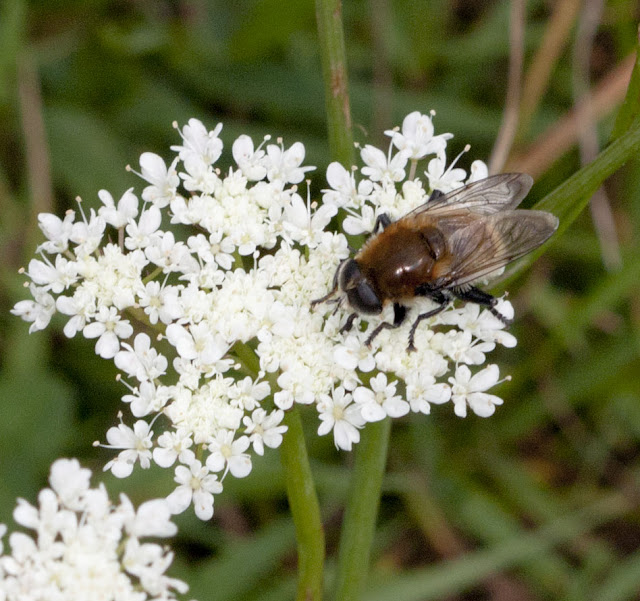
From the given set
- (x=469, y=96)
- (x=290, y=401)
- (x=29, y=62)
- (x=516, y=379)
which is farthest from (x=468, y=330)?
(x=29, y=62)

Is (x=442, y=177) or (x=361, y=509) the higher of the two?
(x=442, y=177)

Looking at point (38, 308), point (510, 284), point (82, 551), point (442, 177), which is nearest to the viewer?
point (82, 551)

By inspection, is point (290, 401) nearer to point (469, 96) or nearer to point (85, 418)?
point (85, 418)

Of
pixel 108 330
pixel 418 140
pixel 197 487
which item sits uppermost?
pixel 418 140

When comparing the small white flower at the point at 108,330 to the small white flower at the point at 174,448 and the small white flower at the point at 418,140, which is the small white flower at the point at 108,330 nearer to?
the small white flower at the point at 174,448

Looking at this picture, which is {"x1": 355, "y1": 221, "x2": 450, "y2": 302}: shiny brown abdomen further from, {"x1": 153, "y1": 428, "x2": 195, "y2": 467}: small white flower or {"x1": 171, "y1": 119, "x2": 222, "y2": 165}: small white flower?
{"x1": 153, "y1": 428, "x2": 195, "y2": 467}: small white flower

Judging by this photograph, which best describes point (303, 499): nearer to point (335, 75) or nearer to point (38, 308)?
point (38, 308)

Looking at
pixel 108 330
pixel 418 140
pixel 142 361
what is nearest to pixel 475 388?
pixel 418 140

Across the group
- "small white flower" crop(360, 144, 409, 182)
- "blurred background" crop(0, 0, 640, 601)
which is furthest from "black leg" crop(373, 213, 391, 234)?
"blurred background" crop(0, 0, 640, 601)
